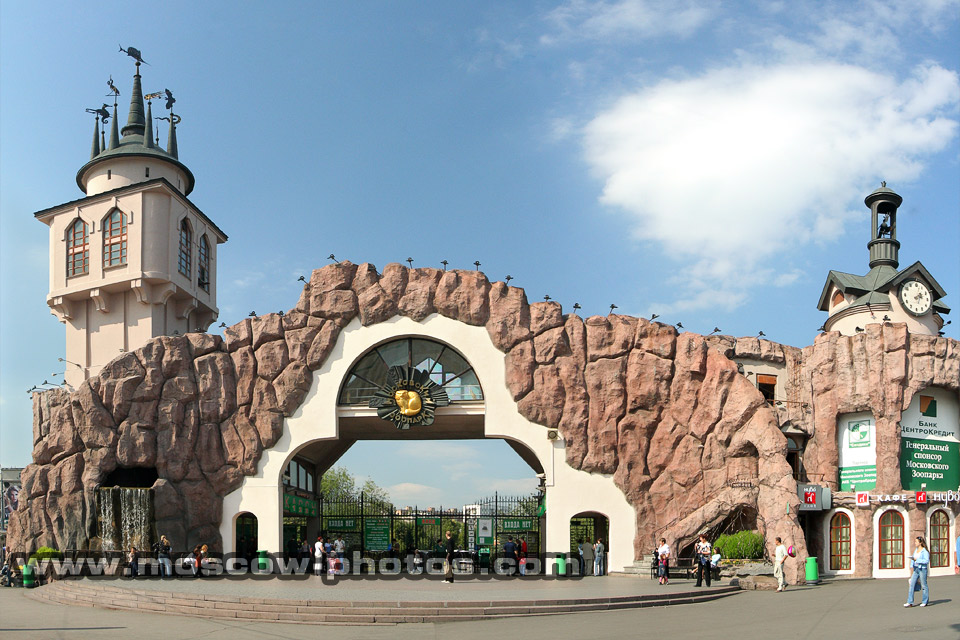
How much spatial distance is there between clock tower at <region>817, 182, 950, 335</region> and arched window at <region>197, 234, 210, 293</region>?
26.9m

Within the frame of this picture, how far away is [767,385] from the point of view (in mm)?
34688

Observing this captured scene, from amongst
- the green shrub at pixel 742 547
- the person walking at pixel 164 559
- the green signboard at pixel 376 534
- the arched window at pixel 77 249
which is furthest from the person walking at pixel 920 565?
the arched window at pixel 77 249

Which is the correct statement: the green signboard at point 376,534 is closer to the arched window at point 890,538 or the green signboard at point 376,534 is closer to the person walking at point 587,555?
the person walking at point 587,555

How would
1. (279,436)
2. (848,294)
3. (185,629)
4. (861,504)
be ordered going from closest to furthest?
(185,629)
(861,504)
(279,436)
(848,294)

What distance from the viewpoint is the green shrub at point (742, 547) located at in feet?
94.9

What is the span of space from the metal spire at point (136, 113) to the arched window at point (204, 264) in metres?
5.59

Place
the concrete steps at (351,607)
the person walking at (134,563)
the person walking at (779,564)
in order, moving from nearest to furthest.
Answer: the concrete steps at (351,607) < the person walking at (779,564) < the person walking at (134,563)

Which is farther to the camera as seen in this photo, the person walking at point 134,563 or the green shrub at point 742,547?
the green shrub at point 742,547

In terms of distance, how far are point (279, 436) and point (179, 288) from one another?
29.2ft

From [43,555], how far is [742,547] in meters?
22.8

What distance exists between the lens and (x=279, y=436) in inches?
1312

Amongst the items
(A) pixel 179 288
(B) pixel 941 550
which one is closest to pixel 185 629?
(A) pixel 179 288

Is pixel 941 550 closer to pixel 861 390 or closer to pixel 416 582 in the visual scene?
pixel 861 390

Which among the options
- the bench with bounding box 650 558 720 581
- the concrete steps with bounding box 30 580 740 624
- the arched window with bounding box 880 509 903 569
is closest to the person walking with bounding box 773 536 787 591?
the bench with bounding box 650 558 720 581
